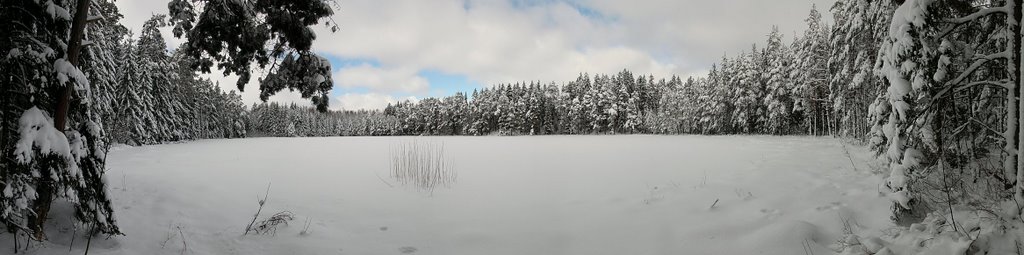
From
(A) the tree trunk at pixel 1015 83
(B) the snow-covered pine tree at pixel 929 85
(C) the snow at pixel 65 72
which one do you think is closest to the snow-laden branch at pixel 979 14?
(B) the snow-covered pine tree at pixel 929 85

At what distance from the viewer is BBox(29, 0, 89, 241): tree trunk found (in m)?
3.71

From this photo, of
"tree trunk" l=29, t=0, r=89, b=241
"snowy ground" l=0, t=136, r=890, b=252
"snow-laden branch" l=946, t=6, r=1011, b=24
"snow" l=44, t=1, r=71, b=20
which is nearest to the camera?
"snow" l=44, t=1, r=71, b=20

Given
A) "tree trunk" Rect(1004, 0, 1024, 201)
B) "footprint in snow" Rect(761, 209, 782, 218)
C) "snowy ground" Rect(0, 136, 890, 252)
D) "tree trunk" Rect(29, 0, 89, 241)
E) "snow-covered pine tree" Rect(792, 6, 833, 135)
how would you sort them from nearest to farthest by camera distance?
"tree trunk" Rect(29, 0, 89, 241)
"tree trunk" Rect(1004, 0, 1024, 201)
"snowy ground" Rect(0, 136, 890, 252)
"footprint in snow" Rect(761, 209, 782, 218)
"snow-covered pine tree" Rect(792, 6, 833, 135)

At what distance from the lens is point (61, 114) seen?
3.73 m

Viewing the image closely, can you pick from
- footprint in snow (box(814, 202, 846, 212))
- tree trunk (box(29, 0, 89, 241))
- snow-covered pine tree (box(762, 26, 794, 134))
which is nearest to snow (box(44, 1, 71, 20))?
tree trunk (box(29, 0, 89, 241))

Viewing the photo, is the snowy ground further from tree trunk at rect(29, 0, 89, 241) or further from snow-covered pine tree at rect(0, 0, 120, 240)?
snow-covered pine tree at rect(0, 0, 120, 240)

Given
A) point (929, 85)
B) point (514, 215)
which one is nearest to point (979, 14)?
point (929, 85)

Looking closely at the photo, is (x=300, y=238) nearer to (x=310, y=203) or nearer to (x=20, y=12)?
(x=310, y=203)

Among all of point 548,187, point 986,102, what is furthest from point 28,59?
point 986,102

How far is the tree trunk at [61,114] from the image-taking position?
3711 millimetres

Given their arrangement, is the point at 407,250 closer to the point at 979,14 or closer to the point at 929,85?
the point at 929,85

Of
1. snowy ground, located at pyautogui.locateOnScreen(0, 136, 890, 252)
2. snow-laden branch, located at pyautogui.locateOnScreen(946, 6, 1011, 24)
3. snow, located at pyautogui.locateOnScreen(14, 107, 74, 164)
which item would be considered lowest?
snowy ground, located at pyautogui.locateOnScreen(0, 136, 890, 252)

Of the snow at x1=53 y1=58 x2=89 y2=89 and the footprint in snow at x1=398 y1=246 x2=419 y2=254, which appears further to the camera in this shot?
the footprint in snow at x1=398 y1=246 x2=419 y2=254

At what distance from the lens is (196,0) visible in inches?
205
